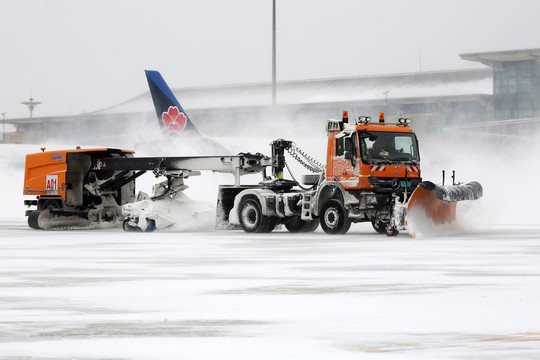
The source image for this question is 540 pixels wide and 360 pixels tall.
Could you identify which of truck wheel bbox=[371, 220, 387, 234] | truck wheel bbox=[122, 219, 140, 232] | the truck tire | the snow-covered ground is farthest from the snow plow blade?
truck wheel bbox=[122, 219, 140, 232]

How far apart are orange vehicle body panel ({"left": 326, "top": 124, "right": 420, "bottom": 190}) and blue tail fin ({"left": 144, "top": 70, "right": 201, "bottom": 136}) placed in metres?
16.0

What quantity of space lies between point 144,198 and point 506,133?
160ft

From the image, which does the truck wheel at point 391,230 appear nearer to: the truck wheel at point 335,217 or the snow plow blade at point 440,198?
the snow plow blade at point 440,198

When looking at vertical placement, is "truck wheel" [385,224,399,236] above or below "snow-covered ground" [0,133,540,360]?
above

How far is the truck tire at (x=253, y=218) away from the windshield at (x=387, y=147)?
3.43 m

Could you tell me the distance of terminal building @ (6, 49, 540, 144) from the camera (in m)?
77.9

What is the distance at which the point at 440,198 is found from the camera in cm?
2436

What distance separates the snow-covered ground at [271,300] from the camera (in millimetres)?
8223

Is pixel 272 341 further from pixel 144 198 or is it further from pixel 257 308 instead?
pixel 144 198

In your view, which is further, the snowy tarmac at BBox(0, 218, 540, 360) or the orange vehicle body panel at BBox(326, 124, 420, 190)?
the orange vehicle body panel at BBox(326, 124, 420, 190)

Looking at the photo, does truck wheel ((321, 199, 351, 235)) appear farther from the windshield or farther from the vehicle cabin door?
the windshield

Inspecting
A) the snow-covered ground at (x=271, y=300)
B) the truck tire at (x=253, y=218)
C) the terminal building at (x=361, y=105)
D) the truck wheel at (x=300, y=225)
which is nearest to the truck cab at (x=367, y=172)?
the truck tire at (x=253, y=218)

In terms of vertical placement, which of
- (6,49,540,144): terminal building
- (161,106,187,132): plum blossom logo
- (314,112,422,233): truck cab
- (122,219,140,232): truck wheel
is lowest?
(122,219,140,232): truck wheel

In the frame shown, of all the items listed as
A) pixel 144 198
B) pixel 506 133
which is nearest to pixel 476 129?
pixel 506 133
